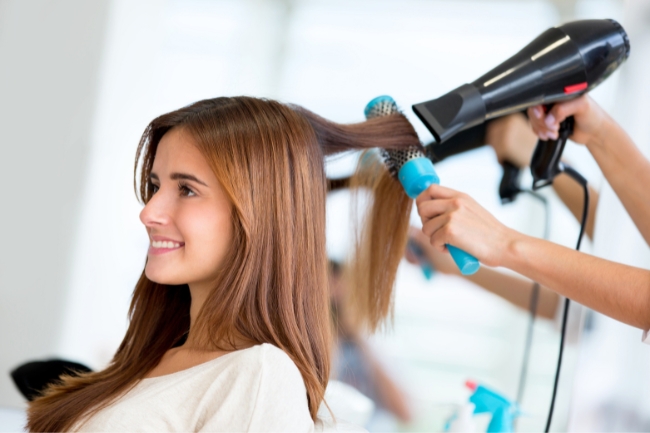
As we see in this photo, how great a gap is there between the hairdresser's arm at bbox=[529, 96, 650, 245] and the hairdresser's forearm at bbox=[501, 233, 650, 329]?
252 millimetres

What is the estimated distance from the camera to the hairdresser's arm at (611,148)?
3.51 feet

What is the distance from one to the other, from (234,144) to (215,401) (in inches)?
15.4

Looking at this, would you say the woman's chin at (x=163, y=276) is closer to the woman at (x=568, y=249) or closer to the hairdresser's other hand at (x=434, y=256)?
the woman at (x=568, y=249)

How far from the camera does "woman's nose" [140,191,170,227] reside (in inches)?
38.4

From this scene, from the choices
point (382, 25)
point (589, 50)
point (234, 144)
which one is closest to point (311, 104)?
point (382, 25)

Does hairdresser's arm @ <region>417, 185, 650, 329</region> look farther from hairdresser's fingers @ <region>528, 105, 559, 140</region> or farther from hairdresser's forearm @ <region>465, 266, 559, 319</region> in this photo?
hairdresser's forearm @ <region>465, 266, 559, 319</region>

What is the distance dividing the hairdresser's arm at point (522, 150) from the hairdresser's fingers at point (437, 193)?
1.50 ft

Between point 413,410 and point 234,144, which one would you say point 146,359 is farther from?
point 413,410

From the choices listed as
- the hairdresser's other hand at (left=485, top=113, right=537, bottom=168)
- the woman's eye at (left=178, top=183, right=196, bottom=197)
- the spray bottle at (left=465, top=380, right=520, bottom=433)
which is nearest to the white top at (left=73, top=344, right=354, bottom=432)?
the woman's eye at (left=178, top=183, right=196, bottom=197)

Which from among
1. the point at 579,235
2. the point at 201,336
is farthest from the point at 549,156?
the point at 201,336

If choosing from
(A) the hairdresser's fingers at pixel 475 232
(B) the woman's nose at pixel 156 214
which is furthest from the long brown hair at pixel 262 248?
(A) the hairdresser's fingers at pixel 475 232

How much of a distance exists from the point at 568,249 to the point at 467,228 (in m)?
0.15

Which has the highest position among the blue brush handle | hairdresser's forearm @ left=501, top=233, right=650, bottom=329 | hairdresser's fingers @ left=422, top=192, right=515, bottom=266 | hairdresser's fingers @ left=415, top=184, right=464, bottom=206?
the blue brush handle

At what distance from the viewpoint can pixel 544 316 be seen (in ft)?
4.59
